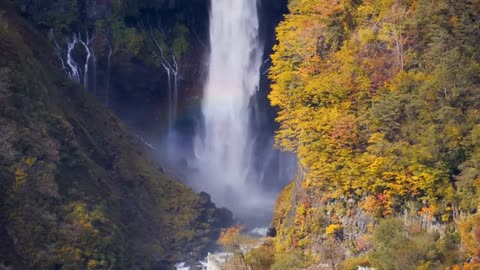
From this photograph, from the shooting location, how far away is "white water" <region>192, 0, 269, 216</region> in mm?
59812

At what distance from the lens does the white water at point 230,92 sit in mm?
59812

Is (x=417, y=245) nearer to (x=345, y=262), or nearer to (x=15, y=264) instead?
(x=345, y=262)

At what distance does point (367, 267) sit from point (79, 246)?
18632mm

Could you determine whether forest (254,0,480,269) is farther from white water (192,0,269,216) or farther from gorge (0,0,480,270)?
white water (192,0,269,216)

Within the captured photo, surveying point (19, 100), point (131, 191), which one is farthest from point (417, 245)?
point (131, 191)

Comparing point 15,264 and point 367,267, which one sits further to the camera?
point 15,264

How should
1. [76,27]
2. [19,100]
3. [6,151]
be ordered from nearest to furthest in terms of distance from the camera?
[6,151]
[19,100]
[76,27]

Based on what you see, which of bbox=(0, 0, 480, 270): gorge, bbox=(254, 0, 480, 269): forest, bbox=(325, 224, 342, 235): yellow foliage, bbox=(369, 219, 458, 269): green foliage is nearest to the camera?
bbox=(369, 219, 458, 269): green foliage

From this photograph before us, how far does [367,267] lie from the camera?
2522 cm

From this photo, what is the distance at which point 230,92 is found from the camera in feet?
200

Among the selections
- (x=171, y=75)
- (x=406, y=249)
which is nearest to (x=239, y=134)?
(x=171, y=75)

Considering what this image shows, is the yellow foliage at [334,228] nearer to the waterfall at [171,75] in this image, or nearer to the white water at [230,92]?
the white water at [230,92]

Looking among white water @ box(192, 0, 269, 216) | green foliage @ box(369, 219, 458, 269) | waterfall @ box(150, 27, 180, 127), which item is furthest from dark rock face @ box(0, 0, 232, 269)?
green foliage @ box(369, 219, 458, 269)

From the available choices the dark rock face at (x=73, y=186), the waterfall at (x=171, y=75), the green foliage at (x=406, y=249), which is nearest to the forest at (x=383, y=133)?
the green foliage at (x=406, y=249)
